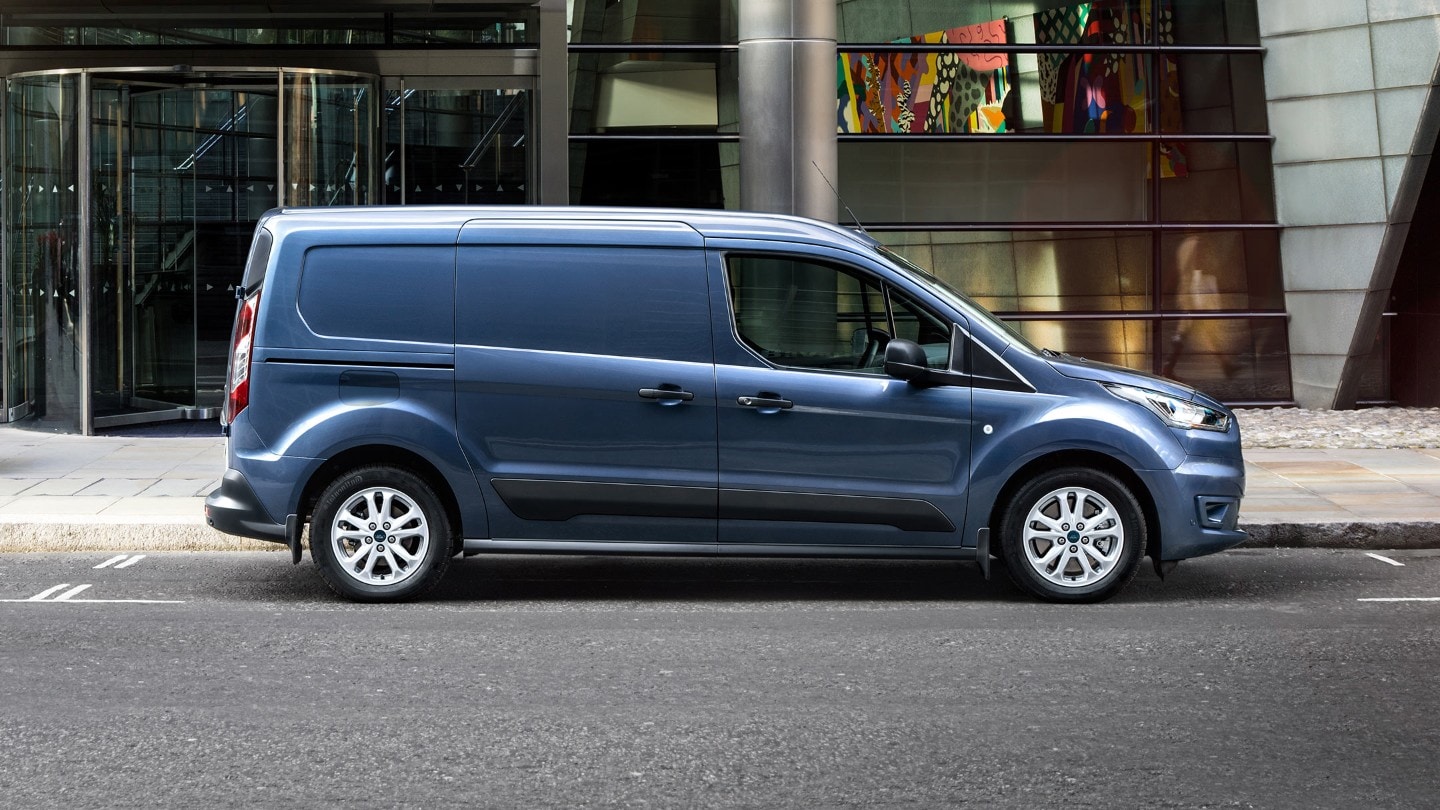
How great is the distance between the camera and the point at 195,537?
9664 mm

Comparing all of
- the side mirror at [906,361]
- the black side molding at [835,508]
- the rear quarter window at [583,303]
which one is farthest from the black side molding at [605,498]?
the side mirror at [906,361]

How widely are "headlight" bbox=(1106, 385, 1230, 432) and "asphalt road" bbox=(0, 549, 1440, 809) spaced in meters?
0.83

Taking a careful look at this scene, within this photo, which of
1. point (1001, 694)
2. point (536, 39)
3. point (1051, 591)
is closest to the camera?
point (1001, 694)

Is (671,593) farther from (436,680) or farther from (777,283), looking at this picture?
(436,680)

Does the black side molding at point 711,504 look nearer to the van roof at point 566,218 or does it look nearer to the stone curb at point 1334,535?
the van roof at point 566,218

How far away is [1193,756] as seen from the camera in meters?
5.37

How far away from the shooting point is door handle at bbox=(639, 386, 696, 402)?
784 centimetres

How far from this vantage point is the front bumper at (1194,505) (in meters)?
7.91

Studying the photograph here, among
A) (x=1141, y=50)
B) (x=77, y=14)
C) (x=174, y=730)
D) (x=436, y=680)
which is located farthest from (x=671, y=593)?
(x=1141, y=50)

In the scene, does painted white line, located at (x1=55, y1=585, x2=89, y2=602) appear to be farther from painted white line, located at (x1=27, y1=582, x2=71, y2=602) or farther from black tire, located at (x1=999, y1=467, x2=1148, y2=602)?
black tire, located at (x1=999, y1=467, x2=1148, y2=602)

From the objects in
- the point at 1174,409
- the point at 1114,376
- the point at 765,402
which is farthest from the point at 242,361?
the point at 1174,409

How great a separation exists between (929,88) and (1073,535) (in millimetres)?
10067

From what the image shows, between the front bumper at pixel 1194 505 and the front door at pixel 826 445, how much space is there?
2.98ft

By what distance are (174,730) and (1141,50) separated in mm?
13857
